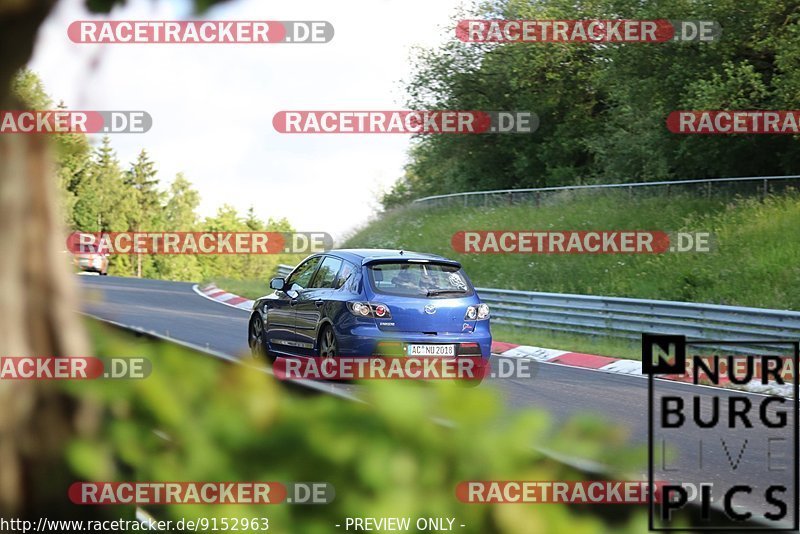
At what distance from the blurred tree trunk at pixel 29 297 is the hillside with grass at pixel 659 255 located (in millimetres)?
22173

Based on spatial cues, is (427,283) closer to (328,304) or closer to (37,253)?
(328,304)

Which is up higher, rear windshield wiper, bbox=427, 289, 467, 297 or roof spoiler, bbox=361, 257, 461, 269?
roof spoiler, bbox=361, 257, 461, 269

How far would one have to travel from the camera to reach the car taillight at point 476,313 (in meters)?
12.7

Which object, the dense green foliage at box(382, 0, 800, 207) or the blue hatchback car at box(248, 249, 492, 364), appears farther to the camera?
the dense green foliage at box(382, 0, 800, 207)

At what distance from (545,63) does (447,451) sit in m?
41.9

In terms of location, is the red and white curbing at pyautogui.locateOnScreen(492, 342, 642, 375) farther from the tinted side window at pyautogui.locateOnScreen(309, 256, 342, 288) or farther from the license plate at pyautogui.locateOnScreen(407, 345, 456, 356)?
the tinted side window at pyautogui.locateOnScreen(309, 256, 342, 288)

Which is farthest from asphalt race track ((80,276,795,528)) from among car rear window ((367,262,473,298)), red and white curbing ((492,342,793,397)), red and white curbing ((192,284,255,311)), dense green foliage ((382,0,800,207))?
dense green foliage ((382,0,800,207))

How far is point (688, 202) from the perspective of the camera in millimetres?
30000

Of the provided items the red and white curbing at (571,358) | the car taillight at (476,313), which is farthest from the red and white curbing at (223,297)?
the car taillight at (476,313)

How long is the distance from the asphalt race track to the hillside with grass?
9.48 metres

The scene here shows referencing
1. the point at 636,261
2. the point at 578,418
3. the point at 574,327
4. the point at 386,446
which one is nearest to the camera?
the point at 386,446

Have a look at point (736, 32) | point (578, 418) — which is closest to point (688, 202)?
point (736, 32)

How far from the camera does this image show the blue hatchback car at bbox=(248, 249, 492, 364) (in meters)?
12.3

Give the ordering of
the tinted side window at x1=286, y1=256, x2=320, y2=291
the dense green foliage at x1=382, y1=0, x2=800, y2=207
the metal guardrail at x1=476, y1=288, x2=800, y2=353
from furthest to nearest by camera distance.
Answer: the dense green foliage at x1=382, y1=0, x2=800, y2=207 → the metal guardrail at x1=476, y1=288, x2=800, y2=353 → the tinted side window at x1=286, y1=256, x2=320, y2=291
